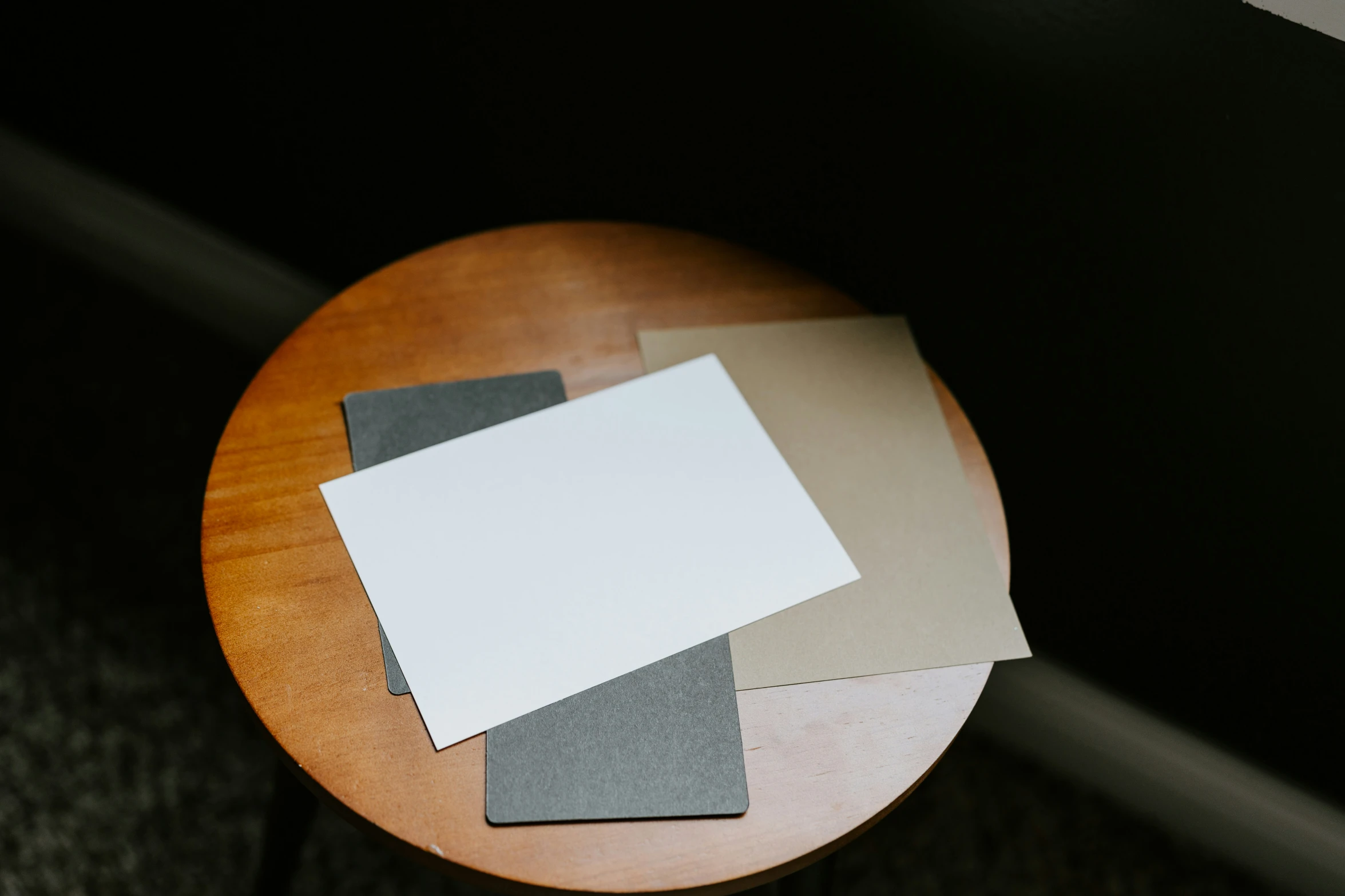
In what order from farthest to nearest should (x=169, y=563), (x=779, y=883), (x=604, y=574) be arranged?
(x=169, y=563) → (x=779, y=883) → (x=604, y=574)

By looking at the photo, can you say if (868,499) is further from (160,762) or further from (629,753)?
(160,762)

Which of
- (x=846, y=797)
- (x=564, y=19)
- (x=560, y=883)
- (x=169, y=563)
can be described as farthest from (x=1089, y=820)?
(x=169, y=563)

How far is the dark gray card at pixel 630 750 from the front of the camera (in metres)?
0.50

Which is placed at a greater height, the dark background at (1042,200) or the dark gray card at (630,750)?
the dark background at (1042,200)

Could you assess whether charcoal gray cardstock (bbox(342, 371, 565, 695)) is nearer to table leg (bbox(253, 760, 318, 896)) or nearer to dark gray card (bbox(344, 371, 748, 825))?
dark gray card (bbox(344, 371, 748, 825))

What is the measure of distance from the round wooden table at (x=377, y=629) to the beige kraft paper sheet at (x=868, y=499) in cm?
1

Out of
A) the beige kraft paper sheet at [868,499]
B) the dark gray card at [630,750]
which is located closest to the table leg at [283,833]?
the dark gray card at [630,750]

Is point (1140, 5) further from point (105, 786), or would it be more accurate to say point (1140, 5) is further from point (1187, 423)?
point (105, 786)

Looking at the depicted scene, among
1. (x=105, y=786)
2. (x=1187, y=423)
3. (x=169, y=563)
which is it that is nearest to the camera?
(x=1187, y=423)

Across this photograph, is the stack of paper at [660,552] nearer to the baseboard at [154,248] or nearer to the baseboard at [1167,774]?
the baseboard at [1167,774]

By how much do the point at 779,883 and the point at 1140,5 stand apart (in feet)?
2.21

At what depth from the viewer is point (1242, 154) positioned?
2.30ft

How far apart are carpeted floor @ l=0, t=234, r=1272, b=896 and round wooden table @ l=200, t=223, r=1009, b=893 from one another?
1.61ft

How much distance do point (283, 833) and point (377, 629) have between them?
11.9 inches
